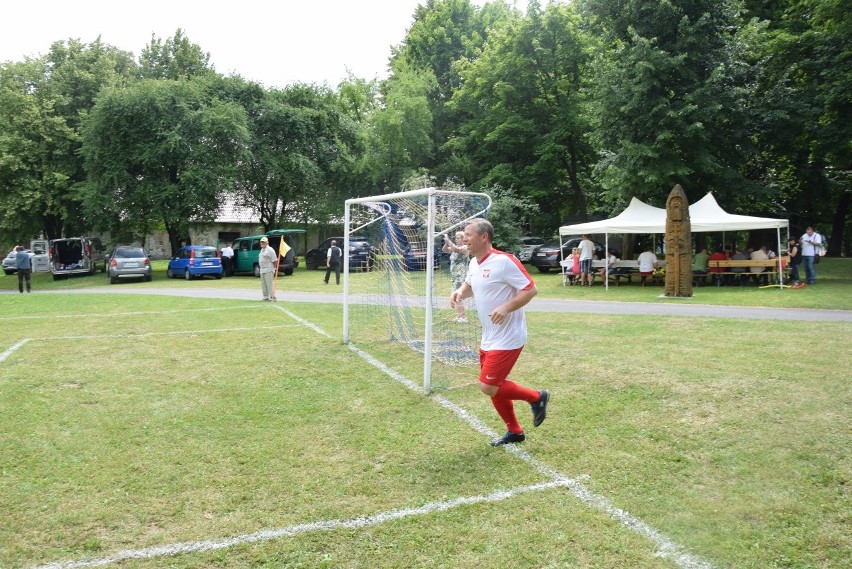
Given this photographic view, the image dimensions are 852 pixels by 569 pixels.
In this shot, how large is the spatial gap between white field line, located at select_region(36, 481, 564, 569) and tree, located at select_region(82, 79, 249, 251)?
28.9m

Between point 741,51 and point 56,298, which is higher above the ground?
point 741,51

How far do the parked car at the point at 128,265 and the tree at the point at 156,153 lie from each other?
2558 mm

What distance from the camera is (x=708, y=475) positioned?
183 inches

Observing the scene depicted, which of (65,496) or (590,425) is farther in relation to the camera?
(590,425)

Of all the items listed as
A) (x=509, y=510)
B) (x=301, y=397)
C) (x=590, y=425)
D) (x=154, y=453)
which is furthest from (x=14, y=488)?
(x=590, y=425)

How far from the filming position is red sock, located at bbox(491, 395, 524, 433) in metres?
5.30

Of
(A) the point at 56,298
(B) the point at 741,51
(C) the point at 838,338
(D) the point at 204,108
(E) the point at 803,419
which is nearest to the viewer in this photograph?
(E) the point at 803,419

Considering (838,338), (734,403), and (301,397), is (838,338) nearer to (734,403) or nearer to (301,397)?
(734,403)

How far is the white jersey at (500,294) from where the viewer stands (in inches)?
200

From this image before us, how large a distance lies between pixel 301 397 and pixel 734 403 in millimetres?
4568

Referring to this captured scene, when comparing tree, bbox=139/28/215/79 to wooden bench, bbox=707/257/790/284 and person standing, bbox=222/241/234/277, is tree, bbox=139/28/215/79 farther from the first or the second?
wooden bench, bbox=707/257/790/284

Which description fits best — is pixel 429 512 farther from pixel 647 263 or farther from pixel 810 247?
pixel 810 247

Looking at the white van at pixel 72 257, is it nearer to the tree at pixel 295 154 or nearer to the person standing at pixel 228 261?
the person standing at pixel 228 261

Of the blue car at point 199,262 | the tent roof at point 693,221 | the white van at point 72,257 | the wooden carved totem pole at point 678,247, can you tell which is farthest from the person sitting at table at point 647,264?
the white van at point 72,257
